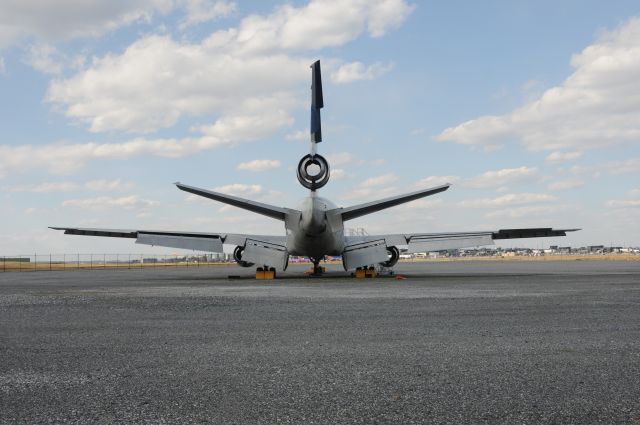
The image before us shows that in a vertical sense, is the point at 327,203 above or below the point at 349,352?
above

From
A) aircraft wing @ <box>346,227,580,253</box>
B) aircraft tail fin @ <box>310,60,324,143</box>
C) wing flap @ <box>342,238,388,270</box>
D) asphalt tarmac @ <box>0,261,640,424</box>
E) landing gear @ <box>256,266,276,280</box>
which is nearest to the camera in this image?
asphalt tarmac @ <box>0,261,640,424</box>

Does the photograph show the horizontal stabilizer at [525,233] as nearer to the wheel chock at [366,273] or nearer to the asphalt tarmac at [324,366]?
the wheel chock at [366,273]

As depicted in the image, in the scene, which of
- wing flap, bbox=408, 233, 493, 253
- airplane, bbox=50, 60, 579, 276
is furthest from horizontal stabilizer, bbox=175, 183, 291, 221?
wing flap, bbox=408, 233, 493, 253

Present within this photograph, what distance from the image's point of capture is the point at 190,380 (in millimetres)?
5207

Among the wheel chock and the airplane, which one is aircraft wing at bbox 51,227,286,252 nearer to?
the airplane

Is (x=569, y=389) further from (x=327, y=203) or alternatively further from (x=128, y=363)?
(x=327, y=203)

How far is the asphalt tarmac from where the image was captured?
13.5ft

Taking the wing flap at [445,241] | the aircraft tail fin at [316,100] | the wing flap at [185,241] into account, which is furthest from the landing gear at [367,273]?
the wing flap at [185,241]

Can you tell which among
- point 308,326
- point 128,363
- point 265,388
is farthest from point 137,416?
point 308,326

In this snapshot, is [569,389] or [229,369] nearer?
[569,389]

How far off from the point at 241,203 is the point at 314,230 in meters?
3.86

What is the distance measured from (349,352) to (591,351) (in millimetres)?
2890

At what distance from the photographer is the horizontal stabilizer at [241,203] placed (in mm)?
24203

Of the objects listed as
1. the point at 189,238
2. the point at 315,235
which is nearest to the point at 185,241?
the point at 189,238
